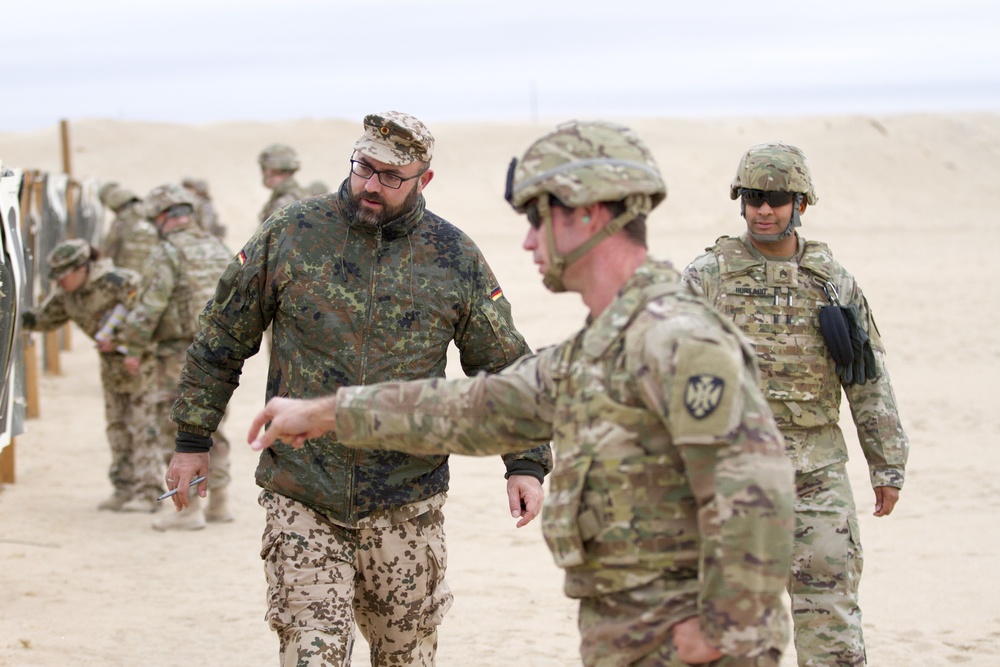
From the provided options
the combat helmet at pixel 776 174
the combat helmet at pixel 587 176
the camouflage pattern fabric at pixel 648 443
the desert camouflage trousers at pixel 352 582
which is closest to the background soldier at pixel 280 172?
the combat helmet at pixel 776 174

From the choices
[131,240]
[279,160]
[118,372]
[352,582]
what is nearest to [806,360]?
[352,582]

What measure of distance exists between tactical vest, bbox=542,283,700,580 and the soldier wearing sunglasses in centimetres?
216

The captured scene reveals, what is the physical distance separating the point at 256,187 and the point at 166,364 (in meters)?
36.7

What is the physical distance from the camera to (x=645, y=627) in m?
2.90

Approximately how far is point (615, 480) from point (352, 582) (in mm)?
1769

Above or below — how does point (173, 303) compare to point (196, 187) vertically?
below

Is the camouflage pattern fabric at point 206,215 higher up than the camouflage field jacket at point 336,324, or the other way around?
the camouflage field jacket at point 336,324

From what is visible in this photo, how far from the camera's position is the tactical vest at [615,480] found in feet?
9.31

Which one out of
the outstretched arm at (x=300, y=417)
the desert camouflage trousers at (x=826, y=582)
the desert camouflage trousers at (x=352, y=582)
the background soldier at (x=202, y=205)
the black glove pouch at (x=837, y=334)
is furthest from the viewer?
the background soldier at (x=202, y=205)

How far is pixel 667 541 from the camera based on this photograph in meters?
2.86

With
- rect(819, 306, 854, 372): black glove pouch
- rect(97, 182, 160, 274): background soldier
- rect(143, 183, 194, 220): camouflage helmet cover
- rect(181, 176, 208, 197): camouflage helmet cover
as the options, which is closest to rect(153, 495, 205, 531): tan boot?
rect(143, 183, 194, 220): camouflage helmet cover

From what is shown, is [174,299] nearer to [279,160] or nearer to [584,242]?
[279,160]

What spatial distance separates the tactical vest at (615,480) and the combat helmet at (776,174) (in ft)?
7.81

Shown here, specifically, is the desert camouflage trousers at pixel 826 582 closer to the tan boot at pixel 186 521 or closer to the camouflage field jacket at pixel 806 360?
the camouflage field jacket at pixel 806 360
